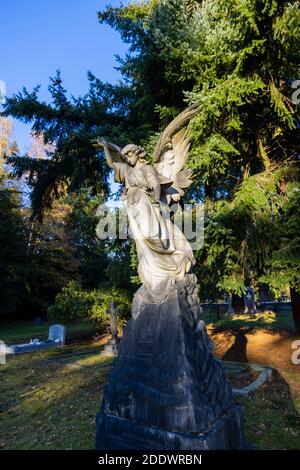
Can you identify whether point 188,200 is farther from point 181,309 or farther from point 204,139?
point 181,309

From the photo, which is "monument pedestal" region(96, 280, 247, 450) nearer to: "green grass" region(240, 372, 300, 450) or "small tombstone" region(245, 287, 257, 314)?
"green grass" region(240, 372, 300, 450)

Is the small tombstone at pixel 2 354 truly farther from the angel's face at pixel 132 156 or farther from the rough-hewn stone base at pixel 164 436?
the angel's face at pixel 132 156

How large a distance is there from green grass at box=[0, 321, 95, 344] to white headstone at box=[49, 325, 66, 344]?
4.31ft

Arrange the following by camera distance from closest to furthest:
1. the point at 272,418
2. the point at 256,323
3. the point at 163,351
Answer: the point at 163,351 → the point at 272,418 → the point at 256,323

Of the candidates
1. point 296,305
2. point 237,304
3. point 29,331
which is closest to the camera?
point 296,305

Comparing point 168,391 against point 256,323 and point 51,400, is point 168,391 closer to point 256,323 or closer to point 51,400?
point 51,400

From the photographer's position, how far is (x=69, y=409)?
5750mm

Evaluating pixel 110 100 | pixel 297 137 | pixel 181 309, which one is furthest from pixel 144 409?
pixel 110 100

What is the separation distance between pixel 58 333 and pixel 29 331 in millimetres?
6955

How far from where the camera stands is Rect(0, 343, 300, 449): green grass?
14.5 feet

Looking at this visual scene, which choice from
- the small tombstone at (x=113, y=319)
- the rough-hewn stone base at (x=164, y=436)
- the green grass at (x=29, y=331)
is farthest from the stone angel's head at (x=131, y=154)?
the green grass at (x=29, y=331)

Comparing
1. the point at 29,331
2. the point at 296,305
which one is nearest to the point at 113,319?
the point at 296,305

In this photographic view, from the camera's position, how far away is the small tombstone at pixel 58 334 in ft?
43.0

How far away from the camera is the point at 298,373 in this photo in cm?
724
